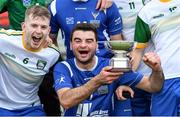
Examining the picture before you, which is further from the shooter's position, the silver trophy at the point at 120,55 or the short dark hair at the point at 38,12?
the short dark hair at the point at 38,12

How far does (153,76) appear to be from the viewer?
444cm

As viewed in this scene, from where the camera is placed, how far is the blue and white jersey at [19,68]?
4898mm

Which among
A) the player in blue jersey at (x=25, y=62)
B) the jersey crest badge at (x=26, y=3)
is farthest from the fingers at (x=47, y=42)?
the jersey crest badge at (x=26, y=3)

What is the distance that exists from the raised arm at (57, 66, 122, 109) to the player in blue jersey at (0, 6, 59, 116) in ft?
2.12

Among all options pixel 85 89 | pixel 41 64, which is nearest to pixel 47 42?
pixel 41 64

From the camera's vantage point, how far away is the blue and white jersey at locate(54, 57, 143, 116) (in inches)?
179

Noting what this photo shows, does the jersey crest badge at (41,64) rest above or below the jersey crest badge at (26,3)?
below

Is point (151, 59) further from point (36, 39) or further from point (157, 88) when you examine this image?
point (36, 39)

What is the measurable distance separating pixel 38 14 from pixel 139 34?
3.32 ft

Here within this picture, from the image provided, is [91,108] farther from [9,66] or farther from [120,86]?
[9,66]

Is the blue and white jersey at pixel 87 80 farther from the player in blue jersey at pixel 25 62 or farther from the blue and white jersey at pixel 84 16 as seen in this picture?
the blue and white jersey at pixel 84 16

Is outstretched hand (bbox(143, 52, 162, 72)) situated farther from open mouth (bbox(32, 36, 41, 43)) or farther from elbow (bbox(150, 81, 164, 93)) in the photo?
open mouth (bbox(32, 36, 41, 43))

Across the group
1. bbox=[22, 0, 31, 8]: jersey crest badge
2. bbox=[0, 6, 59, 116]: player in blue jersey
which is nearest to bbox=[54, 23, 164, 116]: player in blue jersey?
bbox=[0, 6, 59, 116]: player in blue jersey

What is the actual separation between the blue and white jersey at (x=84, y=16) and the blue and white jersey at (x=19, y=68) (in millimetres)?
319
